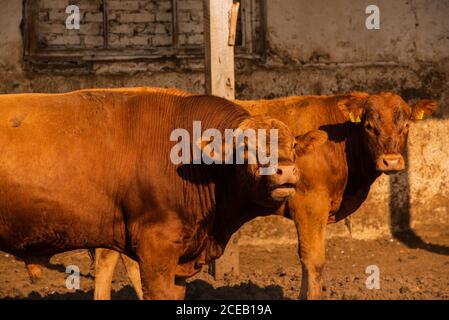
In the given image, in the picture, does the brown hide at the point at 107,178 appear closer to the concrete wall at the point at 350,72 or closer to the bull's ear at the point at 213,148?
the bull's ear at the point at 213,148

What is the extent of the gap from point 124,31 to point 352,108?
11.7 ft

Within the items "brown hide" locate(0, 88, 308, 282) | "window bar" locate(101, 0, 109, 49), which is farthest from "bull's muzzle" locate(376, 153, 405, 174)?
"window bar" locate(101, 0, 109, 49)

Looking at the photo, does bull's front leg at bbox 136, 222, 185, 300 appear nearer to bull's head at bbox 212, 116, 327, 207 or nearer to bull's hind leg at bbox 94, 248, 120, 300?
bull's head at bbox 212, 116, 327, 207

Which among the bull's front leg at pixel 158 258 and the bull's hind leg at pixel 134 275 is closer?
the bull's front leg at pixel 158 258

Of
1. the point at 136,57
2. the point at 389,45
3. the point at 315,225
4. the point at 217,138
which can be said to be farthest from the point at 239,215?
the point at 389,45

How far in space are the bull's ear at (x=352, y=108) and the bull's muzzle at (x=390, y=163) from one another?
1.64ft

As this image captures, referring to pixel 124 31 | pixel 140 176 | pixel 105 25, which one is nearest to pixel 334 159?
pixel 140 176

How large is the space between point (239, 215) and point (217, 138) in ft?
2.10

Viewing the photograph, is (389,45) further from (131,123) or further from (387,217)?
(131,123)

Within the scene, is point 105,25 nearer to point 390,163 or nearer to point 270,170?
point 390,163

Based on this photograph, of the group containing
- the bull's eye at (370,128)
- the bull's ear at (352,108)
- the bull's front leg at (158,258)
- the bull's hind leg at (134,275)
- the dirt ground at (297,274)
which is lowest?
the dirt ground at (297,274)

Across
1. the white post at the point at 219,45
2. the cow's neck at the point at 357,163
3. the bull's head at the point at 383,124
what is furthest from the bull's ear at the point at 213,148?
the white post at the point at 219,45

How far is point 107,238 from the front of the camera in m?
6.72

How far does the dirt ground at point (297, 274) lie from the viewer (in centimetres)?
862
